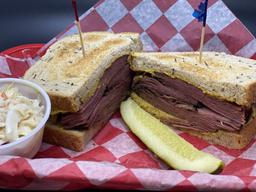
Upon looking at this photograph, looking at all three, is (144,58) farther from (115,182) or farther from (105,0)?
(115,182)

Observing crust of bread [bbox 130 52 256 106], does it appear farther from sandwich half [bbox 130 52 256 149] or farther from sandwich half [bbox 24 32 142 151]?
sandwich half [bbox 24 32 142 151]

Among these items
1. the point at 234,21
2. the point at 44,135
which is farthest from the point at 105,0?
the point at 44,135

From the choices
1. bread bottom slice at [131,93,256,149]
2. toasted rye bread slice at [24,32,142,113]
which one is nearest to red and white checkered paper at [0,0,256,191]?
bread bottom slice at [131,93,256,149]

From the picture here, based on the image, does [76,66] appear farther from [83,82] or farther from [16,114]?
[16,114]

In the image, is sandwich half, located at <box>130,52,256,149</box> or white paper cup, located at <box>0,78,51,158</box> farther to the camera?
sandwich half, located at <box>130,52,256,149</box>

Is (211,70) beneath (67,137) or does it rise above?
beneath

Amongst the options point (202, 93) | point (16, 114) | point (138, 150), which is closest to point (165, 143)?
point (138, 150)
